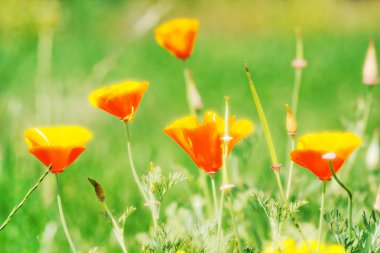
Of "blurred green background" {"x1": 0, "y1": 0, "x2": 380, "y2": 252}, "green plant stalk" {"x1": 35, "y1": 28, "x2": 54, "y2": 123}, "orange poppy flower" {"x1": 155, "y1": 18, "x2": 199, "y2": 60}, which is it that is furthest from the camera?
"green plant stalk" {"x1": 35, "y1": 28, "x2": 54, "y2": 123}

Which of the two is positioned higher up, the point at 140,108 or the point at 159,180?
the point at 159,180

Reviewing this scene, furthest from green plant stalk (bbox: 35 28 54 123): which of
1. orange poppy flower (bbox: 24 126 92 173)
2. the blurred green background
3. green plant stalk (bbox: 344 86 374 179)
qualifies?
orange poppy flower (bbox: 24 126 92 173)

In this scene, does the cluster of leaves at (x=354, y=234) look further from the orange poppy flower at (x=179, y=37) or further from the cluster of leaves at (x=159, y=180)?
the orange poppy flower at (x=179, y=37)

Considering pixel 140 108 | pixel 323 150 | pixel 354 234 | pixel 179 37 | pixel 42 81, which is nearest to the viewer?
pixel 323 150

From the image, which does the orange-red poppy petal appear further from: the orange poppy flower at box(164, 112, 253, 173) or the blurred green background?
the blurred green background

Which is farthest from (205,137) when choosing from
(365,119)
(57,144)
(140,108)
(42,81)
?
(140,108)

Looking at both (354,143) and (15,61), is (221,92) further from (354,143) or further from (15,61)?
(354,143)

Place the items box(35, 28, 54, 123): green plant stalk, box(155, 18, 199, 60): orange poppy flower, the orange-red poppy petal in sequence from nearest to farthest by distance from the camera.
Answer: the orange-red poppy petal, box(155, 18, 199, 60): orange poppy flower, box(35, 28, 54, 123): green plant stalk

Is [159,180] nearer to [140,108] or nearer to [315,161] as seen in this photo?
[315,161]
